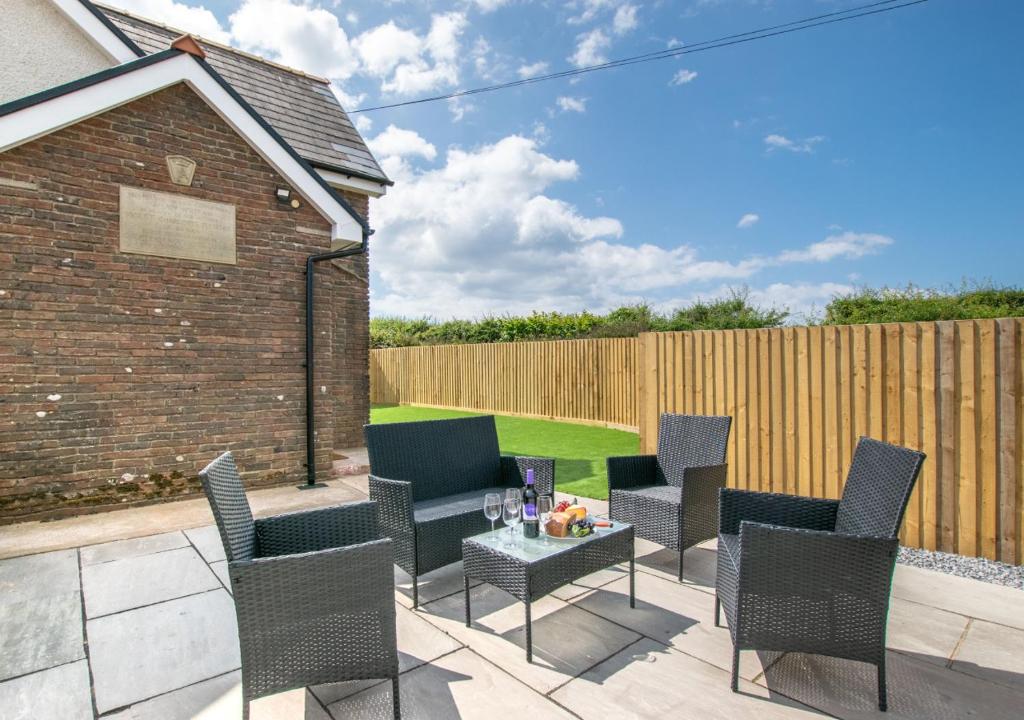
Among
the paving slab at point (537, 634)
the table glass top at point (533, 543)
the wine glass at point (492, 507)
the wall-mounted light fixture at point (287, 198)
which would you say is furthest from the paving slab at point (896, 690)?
the wall-mounted light fixture at point (287, 198)

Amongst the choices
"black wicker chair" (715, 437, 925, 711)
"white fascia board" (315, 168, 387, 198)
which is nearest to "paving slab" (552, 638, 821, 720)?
"black wicker chair" (715, 437, 925, 711)

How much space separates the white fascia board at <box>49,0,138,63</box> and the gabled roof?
1.94 metres

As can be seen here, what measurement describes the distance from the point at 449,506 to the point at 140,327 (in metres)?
4.15

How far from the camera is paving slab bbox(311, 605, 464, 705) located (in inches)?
91.4

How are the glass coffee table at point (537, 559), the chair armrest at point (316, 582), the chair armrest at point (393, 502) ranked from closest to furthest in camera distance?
the chair armrest at point (316, 582) < the glass coffee table at point (537, 559) < the chair armrest at point (393, 502)

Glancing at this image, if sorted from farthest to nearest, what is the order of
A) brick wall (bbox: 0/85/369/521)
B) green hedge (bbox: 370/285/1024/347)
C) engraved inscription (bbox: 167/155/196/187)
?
green hedge (bbox: 370/285/1024/347) → engraved inscription (bbox: 167/155/196/187) → brick wall (bbox: 0/85/369/521)

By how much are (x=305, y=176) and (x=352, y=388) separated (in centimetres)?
405

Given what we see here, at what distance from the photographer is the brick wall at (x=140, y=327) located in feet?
16.0

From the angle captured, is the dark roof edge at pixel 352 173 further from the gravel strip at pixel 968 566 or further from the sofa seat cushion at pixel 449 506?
the gravel strip at pixel 968 566

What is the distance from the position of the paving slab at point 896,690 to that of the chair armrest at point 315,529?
2.09 metres

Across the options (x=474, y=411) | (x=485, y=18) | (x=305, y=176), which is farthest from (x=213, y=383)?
(x=474, y=411)

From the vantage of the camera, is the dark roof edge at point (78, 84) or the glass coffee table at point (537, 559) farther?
the dark roof edge at point (78, 84)

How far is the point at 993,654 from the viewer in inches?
99.8

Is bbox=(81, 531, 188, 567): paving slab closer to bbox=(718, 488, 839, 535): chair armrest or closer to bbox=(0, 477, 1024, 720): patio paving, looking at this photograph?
bbox=(0, 477, 1024, 720): patio paving
